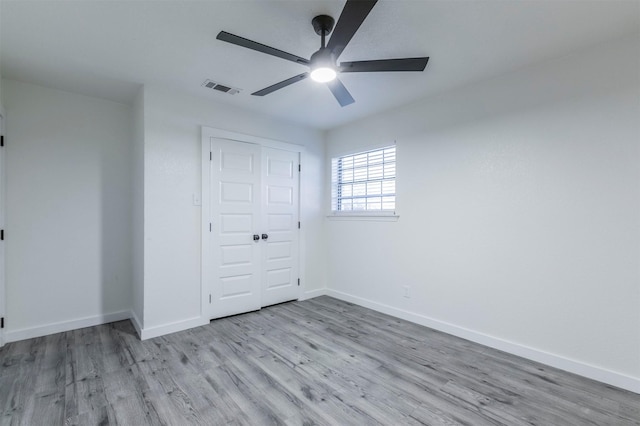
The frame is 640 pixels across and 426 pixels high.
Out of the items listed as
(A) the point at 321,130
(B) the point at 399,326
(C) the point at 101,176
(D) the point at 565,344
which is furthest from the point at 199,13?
(D) the point at 565,344

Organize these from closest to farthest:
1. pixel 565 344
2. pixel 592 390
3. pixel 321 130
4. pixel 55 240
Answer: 1. pixel 592 390
2. pixel 565 344
3. pixel 55 240
4. pixel 321 130

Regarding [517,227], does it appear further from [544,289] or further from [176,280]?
[176,280]

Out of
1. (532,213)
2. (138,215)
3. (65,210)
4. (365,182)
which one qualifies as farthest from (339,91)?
(65,210)

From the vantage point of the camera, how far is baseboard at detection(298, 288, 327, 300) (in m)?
4.50

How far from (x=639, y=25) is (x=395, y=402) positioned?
3.23m

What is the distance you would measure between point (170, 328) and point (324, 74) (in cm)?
305

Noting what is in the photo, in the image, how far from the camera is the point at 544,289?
2.62 m

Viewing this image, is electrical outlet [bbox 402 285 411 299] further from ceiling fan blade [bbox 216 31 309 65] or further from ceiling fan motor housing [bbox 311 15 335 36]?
ceiling fan motor housing [bbox 311 15 335 36]

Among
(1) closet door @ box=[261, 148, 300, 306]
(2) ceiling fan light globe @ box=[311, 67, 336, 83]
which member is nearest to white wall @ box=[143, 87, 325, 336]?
(1) closet door @ box=[261, 148, 300, 306]

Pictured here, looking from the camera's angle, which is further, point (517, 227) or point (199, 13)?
point (517, 227)

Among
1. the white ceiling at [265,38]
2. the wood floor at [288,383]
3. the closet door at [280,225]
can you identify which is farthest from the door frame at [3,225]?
the closet door at [280,225]

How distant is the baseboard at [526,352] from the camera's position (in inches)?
88.4

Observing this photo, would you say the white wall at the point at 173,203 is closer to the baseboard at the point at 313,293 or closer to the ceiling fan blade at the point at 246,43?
the baseboard at the point at 313,293

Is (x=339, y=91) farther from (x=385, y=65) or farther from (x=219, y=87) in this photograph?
(x=219, y=87)
